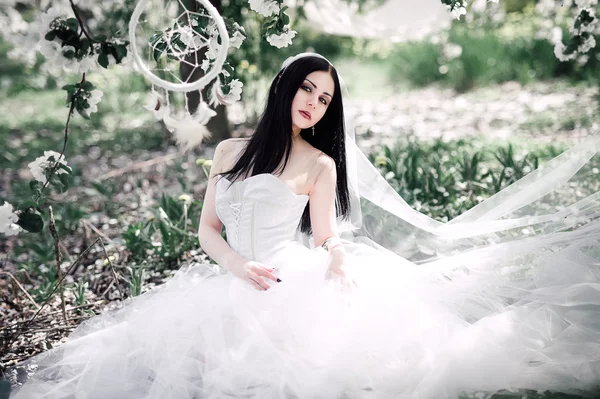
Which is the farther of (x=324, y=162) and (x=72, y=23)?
(x=324, y=162)

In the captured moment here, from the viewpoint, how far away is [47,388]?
6.04 feet

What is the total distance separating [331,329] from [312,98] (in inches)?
33.1

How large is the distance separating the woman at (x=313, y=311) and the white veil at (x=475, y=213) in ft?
0.49

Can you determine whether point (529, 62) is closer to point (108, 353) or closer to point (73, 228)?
point (73, 228)

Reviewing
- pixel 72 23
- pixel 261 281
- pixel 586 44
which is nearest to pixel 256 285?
pixel 261 281

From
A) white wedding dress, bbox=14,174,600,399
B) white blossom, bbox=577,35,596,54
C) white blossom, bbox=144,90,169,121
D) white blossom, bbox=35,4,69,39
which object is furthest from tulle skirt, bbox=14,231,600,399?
white blossom, bbox=577,35,596,54

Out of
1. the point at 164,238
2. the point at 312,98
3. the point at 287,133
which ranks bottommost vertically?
the point at 164,238

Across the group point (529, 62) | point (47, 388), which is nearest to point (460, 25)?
point (529, 62)

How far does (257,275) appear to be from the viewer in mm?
1964

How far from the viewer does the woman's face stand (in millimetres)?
2100

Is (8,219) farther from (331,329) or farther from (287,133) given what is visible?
(331,329)

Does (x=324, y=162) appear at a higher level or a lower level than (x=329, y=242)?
higher

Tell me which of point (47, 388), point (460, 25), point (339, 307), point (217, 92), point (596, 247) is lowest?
point (47, 388)

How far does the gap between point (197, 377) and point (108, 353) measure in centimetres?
35
